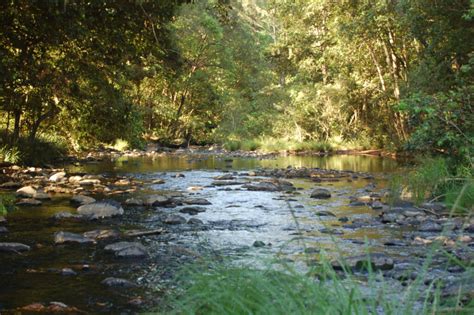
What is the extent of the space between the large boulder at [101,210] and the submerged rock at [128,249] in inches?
87.7

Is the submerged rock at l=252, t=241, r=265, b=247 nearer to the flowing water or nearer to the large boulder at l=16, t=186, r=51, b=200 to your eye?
the flowing water

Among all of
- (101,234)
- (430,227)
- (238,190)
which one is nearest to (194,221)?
(101,234)

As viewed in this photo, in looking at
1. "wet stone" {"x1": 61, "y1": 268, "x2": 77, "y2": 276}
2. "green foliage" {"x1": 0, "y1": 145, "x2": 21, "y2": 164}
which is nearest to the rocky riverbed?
"wet stone" {"x1": 61, "y1": 268, "x2": 77, "y2": 276}

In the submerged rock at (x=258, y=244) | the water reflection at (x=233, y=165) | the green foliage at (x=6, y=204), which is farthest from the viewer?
the water reflection at (x=233, y=165)

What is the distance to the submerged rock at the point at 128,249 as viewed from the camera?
556 cm

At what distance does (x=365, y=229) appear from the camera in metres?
6.98

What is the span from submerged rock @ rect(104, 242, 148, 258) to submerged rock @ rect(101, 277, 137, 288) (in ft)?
3.18

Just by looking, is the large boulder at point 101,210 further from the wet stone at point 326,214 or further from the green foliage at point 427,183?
the green foliage at point 427,183

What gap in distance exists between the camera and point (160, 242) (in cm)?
623

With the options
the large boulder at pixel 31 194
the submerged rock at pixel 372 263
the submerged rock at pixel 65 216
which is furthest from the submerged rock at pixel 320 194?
the submerged rock at pixel 372 263

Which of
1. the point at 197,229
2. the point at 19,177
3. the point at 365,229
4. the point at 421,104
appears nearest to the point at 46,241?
the point at 197,229

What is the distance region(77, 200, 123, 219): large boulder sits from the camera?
8.00 m

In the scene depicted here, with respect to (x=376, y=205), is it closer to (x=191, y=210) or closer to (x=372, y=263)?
(x=191, y=210)

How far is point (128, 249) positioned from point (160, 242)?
0.63 meters
